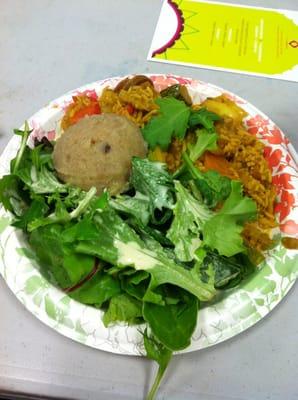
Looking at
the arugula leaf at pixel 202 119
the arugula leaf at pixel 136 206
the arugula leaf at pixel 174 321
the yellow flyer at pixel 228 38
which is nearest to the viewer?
the arugula leaf at pixel 174 321

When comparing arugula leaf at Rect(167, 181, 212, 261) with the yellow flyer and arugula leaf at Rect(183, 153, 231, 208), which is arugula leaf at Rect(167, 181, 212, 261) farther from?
the yellow flyer

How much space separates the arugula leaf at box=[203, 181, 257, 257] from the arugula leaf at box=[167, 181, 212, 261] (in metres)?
0.02

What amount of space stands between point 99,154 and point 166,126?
0.50ft

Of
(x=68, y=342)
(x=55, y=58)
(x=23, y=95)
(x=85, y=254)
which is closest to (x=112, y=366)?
(x=68, y=342)

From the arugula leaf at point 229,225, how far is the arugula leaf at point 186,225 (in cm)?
2

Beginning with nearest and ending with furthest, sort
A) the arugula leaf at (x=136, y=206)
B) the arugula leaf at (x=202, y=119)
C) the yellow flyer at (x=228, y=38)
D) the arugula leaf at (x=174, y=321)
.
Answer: the arugula leaf at (x=174, y=321)
the arugula leaf at (x=136, y=206)
the arugula leaf at (x=202, y=119)
the yellow flyer at (x=228, y=38)

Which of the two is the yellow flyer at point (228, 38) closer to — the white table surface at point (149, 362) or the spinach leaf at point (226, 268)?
the white table surface at point (149, 362)

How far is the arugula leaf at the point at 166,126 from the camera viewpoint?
876mm

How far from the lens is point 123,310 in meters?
0.71

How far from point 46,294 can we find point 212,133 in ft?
1.40

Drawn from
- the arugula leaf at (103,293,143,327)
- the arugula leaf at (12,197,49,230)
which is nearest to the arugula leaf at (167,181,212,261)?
the arugula leaf at (103,293,143,327)

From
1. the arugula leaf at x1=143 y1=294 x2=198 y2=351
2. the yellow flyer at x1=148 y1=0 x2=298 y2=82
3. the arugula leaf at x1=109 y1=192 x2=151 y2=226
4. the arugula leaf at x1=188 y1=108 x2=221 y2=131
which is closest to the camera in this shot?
the arugula leaf at x1=143 y1=294 x2=198 y2=351

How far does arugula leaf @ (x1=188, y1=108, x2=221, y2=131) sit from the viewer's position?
2.86 ft

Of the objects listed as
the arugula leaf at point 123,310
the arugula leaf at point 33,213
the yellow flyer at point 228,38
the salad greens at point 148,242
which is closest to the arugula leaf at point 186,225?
the salad greens at point 148,242
